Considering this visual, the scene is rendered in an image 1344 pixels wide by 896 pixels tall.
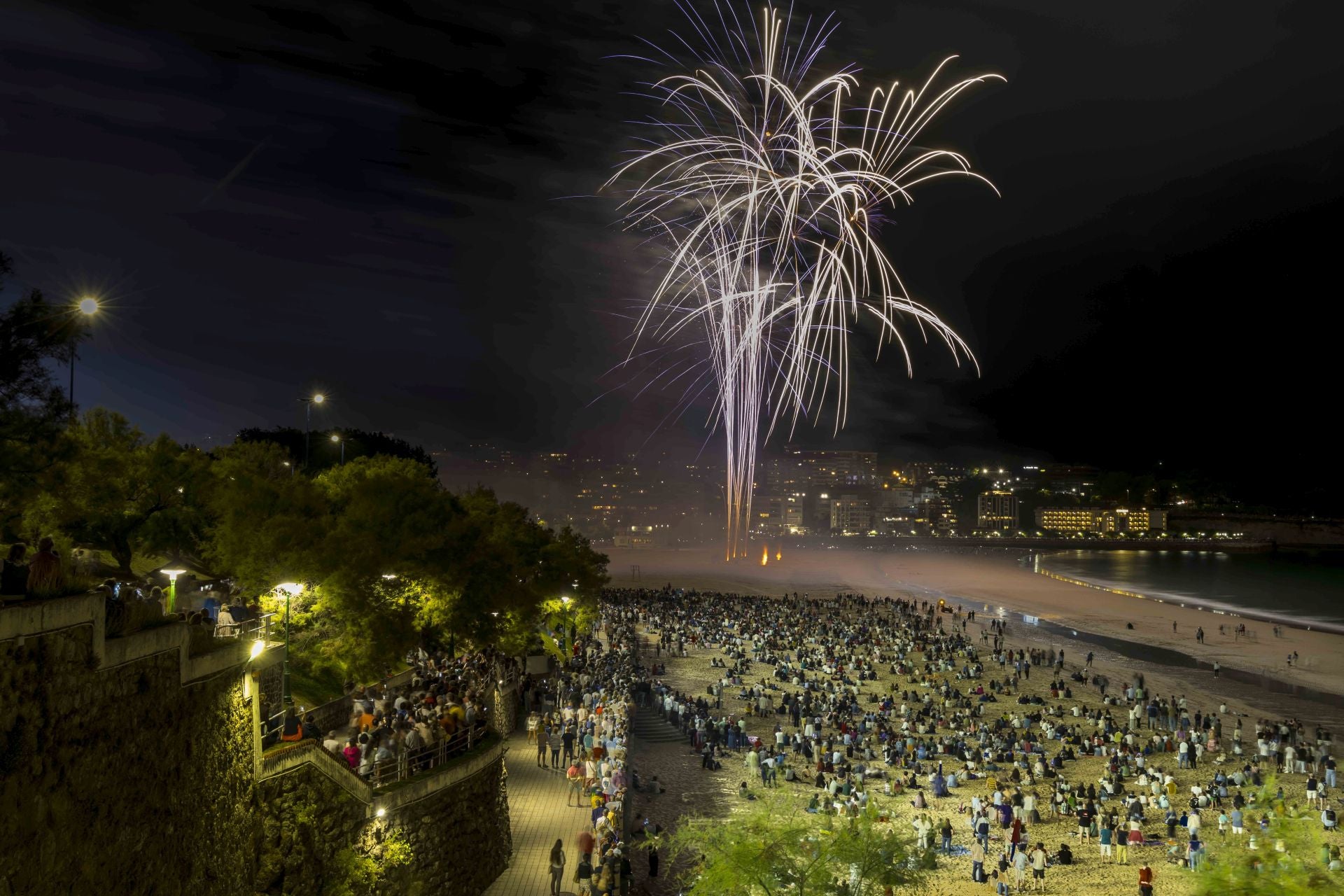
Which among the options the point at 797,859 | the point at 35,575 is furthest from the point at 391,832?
the point at 35,575

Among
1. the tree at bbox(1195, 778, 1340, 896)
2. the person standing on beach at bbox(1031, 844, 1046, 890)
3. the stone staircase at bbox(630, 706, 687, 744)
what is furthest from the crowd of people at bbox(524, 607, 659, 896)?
the tree at bbox(1195, 778, 1340, 896)

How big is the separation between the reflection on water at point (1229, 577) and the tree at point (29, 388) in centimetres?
6479

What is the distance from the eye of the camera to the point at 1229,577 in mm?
88312

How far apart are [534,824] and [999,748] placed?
45.6ft

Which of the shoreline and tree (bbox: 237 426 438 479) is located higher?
tree (bbox: 237 426 438 479)

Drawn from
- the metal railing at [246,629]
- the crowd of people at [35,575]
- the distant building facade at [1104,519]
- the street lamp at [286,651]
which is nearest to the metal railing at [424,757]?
the street lamp at [286,651]

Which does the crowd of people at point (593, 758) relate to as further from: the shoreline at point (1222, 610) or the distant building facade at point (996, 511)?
the distant building facade at point (996, 511)

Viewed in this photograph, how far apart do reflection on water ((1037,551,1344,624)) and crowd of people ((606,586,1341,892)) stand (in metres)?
32.9

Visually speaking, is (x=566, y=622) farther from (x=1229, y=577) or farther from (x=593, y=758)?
(x=1229, y=577)

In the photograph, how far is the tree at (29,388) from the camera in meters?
15.1

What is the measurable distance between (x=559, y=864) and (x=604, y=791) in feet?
12.8

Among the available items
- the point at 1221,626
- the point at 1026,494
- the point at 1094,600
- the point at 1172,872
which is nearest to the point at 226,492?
the point at 1172,872

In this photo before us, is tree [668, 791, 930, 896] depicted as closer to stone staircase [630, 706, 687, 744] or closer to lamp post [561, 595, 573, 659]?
stone staircase [630, 706, 687, 744]

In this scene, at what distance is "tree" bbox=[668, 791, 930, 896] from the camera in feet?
39.6
